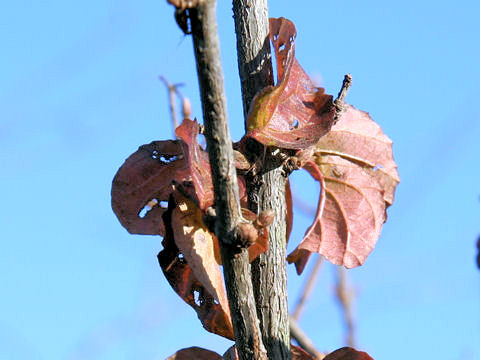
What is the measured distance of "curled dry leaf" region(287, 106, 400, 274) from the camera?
1142mm

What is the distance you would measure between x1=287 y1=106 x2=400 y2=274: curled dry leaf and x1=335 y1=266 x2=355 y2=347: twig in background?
0.88 metres

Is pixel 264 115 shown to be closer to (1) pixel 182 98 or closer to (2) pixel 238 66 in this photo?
(2) pixel 238 66

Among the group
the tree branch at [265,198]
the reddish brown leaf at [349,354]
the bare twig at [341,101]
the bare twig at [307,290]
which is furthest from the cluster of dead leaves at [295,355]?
the bare twig at [307,290]

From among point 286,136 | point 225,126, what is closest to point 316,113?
point 286,136

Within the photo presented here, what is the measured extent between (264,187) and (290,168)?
0.17 feet

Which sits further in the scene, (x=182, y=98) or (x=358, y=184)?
(x=182, y=98)

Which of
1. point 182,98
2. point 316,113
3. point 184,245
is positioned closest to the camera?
point 184,245

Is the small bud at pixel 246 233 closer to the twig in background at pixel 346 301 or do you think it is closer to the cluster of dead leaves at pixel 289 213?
the cluster of dead leaves at pixel 289 213

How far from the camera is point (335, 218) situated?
1159mm

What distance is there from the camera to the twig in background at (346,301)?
A: 79.3 inches

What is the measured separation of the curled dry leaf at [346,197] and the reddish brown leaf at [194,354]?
0.67 feet

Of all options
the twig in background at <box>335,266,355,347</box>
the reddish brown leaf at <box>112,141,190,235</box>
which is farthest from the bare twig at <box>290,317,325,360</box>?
the twig in background at <box>335,266,355,347</box>

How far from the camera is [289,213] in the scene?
1.14 m

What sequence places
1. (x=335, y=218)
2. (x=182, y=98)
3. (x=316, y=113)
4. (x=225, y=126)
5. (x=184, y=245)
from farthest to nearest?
(x=182, y=98) → (x=335, y=218) → (x=316, y=113) → (x=184, y=245) → (x=225, y=126)
